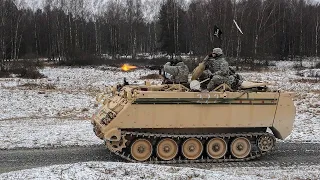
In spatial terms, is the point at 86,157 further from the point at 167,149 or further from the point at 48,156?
the point at 167,149

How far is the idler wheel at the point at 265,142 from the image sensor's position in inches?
452

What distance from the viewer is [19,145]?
504 inches

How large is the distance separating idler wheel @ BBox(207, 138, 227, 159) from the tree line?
26.7 meters

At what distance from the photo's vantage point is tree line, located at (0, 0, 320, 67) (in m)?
42.3

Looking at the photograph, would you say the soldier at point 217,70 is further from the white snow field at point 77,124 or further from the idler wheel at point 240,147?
the white snow field at point 77,124

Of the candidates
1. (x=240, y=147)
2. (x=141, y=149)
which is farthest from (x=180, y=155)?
(x=240, y=147)

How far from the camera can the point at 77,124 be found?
16.5 metres

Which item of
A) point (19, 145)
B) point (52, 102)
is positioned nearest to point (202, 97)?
point (19, 145)

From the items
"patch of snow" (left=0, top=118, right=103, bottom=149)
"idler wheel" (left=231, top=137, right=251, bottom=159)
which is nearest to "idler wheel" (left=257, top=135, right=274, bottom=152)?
"idler wheel" (left=231, top=137, right=251, bottom=159)

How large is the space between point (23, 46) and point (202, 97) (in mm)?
52597

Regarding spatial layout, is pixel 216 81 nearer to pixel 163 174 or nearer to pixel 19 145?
pixel 163 174

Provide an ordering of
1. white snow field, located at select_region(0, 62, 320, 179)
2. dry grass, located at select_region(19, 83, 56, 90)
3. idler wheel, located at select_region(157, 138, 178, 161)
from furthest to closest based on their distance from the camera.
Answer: dry grass, located at select_region(19, 83, 56, 90) → idler wheel, located at select_region(157, 138, 178, 161) → white snow field, located at select_region(0, 62, 320, 179)

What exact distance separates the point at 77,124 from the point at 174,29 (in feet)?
95.8

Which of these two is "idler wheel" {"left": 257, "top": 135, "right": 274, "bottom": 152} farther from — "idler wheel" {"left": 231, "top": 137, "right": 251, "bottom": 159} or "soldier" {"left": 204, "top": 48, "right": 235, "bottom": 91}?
"soldier" {"left": 204, "top": 48, "right": 235, "bottom": 91}
